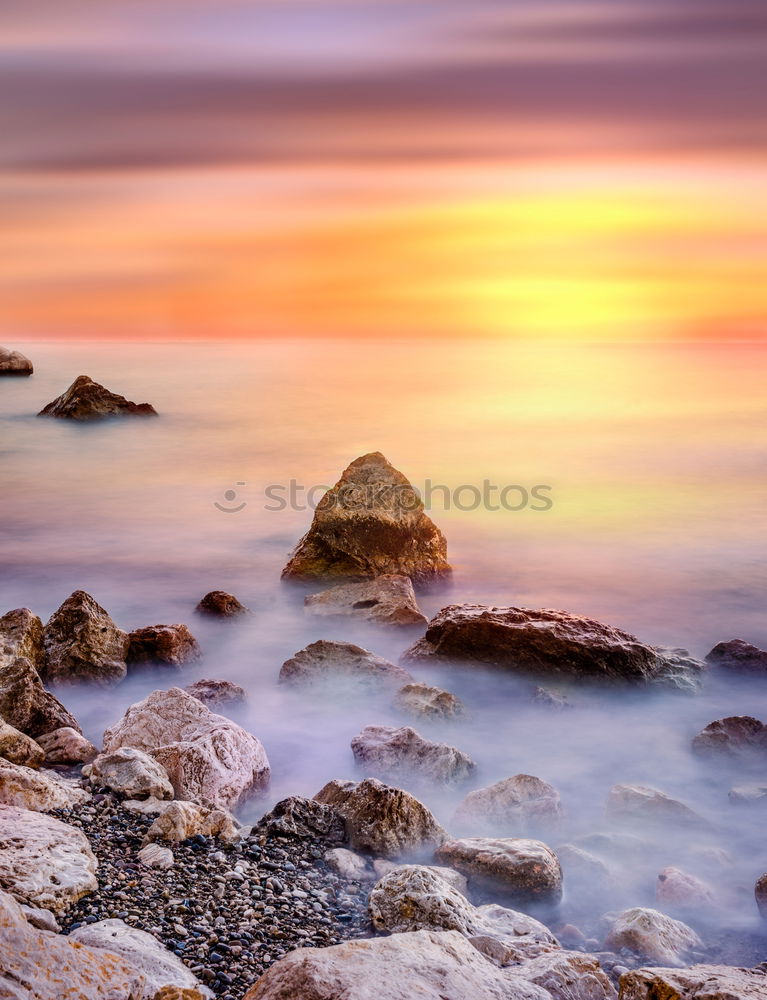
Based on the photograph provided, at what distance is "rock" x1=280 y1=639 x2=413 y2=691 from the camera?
775 centimetres

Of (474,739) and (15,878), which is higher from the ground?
(15,878)

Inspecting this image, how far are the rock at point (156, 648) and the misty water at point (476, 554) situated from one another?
209mm

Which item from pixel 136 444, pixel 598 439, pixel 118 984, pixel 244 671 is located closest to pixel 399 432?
pixel 598 439

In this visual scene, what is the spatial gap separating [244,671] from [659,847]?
4.27 metres

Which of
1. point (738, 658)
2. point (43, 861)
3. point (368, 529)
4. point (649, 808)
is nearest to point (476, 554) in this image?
point (368, 529)

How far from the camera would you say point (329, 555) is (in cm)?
1055

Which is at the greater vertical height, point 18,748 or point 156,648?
point 18,748

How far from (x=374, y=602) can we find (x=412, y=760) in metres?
3.47

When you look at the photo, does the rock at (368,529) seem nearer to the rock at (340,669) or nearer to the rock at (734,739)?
the rock at (340,669)

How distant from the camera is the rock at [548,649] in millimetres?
8062

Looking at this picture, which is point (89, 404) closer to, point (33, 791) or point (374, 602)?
point (374, 602)

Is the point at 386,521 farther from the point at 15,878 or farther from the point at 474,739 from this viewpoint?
the point at 15,878

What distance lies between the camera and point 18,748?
5.74 m

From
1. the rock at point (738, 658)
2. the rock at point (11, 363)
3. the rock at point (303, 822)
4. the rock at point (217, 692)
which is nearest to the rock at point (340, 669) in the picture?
the rock at point (217, 692)
